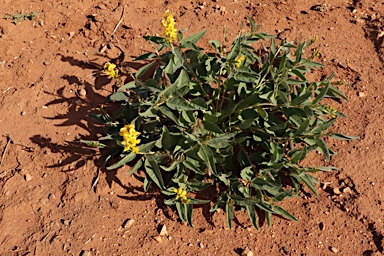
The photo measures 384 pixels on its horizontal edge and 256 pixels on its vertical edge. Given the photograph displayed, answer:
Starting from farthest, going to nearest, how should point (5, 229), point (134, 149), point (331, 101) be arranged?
point (331, 101) < point (5, 229) < point (134, 149)

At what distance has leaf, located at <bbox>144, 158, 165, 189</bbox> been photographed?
9.78ft

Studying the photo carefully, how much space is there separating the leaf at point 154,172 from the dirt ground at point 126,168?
0.35 metres

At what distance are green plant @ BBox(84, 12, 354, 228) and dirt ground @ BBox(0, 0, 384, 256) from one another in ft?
0.76

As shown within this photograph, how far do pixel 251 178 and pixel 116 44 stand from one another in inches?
85.0

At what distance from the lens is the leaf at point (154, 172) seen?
298 cm

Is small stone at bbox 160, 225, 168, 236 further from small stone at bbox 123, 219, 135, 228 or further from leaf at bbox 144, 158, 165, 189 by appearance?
leaf at bbox 144, 158, 165, 189

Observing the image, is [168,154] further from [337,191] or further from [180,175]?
[337,191]

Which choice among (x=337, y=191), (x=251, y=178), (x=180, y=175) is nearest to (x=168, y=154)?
(x=180, y=175)

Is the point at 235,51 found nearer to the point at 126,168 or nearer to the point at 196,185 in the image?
the point at 196,185

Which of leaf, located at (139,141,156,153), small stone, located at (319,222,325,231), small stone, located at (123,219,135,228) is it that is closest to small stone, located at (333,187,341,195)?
small stone, located at (319,222,325,231)

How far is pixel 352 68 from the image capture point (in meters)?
3.97

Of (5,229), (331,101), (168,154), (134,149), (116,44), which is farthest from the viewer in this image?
(116,44)

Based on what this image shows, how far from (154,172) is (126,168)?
0.48m

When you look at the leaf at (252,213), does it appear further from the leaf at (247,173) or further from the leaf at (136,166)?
the leaf at (136,166)
